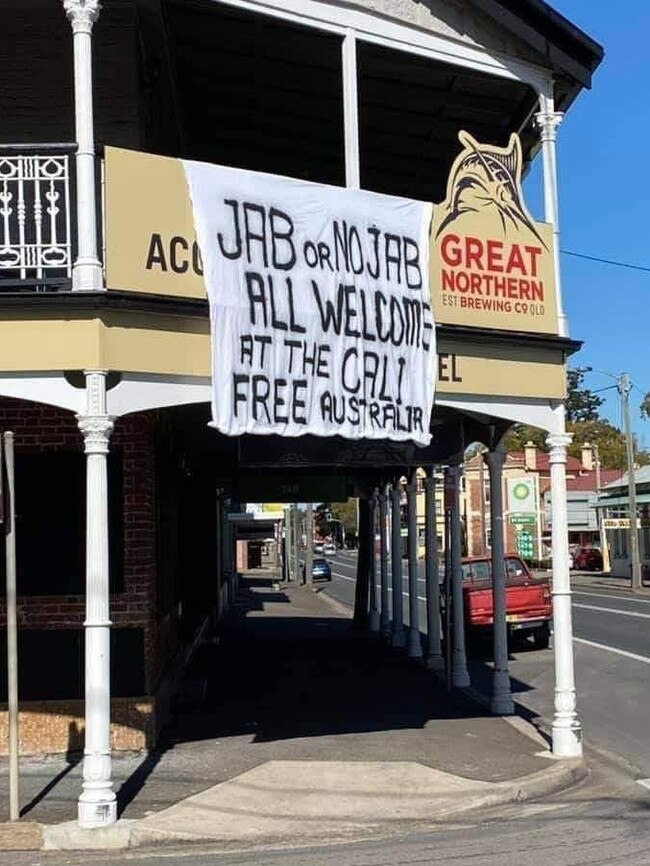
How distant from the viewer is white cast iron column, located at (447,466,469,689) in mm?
14992

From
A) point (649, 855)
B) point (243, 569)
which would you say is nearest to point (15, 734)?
point (649, 855)

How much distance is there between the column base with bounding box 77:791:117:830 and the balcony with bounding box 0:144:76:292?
11.9ft

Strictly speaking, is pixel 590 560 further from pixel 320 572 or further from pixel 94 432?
pixel 94 432

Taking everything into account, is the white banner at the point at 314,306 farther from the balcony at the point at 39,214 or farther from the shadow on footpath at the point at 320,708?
the shadow on footpath at the point at 320,708

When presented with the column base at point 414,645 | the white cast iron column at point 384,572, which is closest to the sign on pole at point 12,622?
the column base at point 414,645

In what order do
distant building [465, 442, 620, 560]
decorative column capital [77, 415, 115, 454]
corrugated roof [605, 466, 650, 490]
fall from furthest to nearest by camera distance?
1. distant building [465, 442, 620, 560]
2. corrugated roof [605, 466, 650, 490]
3. decorative column capital [77, 415, 115, 454]

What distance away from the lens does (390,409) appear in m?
9.42

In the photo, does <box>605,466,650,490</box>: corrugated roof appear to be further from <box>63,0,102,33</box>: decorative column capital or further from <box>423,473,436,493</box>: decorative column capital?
<box>63,0,102,33</box>: decorative column capital

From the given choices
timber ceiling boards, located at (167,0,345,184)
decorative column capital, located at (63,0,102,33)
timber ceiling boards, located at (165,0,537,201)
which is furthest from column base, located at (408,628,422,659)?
decorative column capital, located at (63,0,102,33)

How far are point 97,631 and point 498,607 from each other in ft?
20.2

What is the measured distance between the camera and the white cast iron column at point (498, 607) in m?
12.6

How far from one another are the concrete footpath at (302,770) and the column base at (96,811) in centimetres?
8

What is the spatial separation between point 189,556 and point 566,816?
11.4 metres

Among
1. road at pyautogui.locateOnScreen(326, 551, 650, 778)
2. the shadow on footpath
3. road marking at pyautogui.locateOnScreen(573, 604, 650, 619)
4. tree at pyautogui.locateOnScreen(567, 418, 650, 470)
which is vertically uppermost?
tree at pyautogui.locateOnScreen(567, 418, 650, 470)
